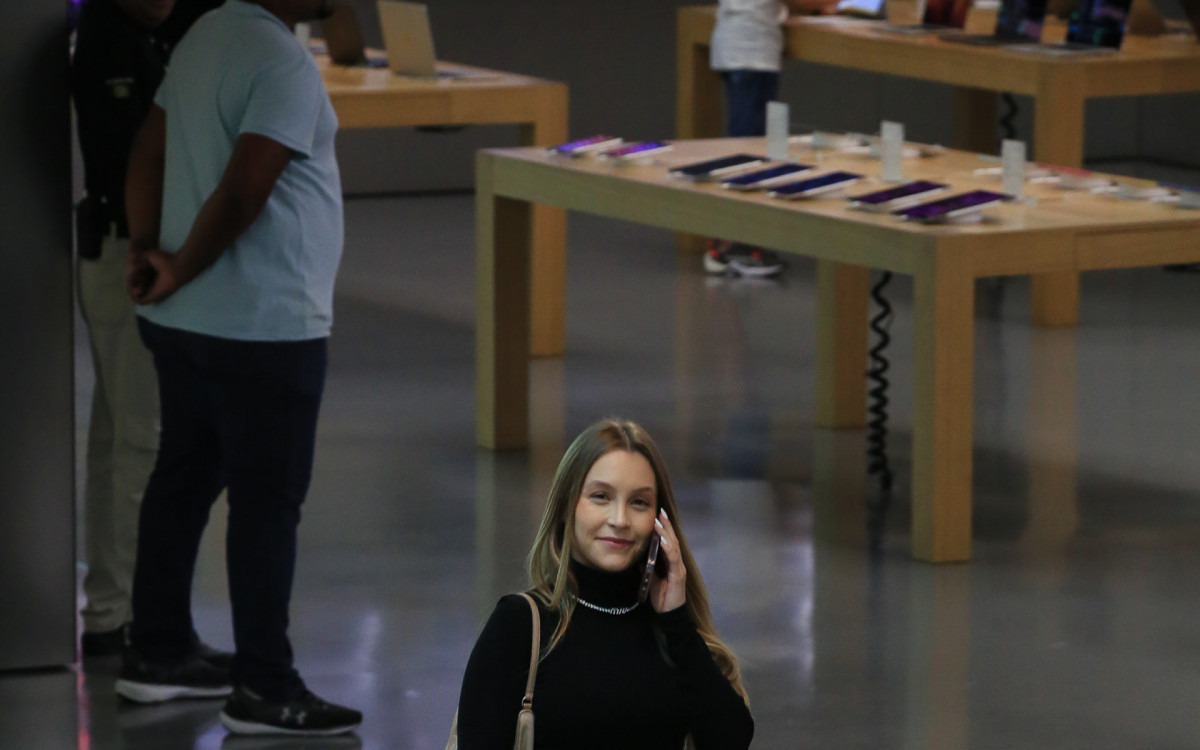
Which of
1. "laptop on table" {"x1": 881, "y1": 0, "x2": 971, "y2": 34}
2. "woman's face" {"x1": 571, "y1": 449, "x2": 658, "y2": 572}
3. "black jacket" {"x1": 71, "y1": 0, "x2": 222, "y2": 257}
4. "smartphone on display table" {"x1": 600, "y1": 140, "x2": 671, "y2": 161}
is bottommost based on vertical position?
"smartphone on display table" {"x1": 600, "y1": 140, "x2": 671, "y2": 161}

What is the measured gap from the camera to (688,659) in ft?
8.06

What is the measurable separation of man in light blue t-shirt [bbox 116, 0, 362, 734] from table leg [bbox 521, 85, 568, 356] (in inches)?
140

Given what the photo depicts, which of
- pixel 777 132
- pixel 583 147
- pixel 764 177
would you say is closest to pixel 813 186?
pixel 764 177

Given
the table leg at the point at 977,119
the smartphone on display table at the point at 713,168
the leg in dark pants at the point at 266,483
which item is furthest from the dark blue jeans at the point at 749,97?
the leg in dark pants at the point at 266,483

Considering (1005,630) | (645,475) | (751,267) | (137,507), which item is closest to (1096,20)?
(751,267)

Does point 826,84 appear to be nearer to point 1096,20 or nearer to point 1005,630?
point 1096,20

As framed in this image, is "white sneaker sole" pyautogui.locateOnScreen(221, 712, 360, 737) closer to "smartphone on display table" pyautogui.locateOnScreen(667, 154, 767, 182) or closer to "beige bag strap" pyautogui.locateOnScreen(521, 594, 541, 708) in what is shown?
"beige bag strap" pyautogui.locateOnScreen(521, 594, 541, 708)

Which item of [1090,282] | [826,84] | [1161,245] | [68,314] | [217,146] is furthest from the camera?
[826,84]

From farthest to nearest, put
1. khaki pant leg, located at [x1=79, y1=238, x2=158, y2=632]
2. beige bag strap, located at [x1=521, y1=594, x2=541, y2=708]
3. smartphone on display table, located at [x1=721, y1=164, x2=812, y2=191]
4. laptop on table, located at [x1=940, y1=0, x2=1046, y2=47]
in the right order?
laptop on table, located at [x1=940, y1=0, x2=1046, y2=47] < smartphone on display table, located at [x1=721, y1=164, x2=812, y2=191] < khaki pant leg, located at [x1=79, y1=238, x2=158, y2=632] < beige bag strap, located at [x1=521, y1=594, x2=541, y2=708]

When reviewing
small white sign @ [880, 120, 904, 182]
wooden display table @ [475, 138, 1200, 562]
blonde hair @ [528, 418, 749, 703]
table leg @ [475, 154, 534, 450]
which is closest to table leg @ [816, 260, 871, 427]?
wooden display table @ [475, 138, 1200, 562]

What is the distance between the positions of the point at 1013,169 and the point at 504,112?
2.47 meters

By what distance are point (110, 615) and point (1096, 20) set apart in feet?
16.6

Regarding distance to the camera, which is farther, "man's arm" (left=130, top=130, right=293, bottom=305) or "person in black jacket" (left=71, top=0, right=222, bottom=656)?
"person in black jacket" (left=71, top=0, right=222, bottom=656)

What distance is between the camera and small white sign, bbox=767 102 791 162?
624 centimetres
